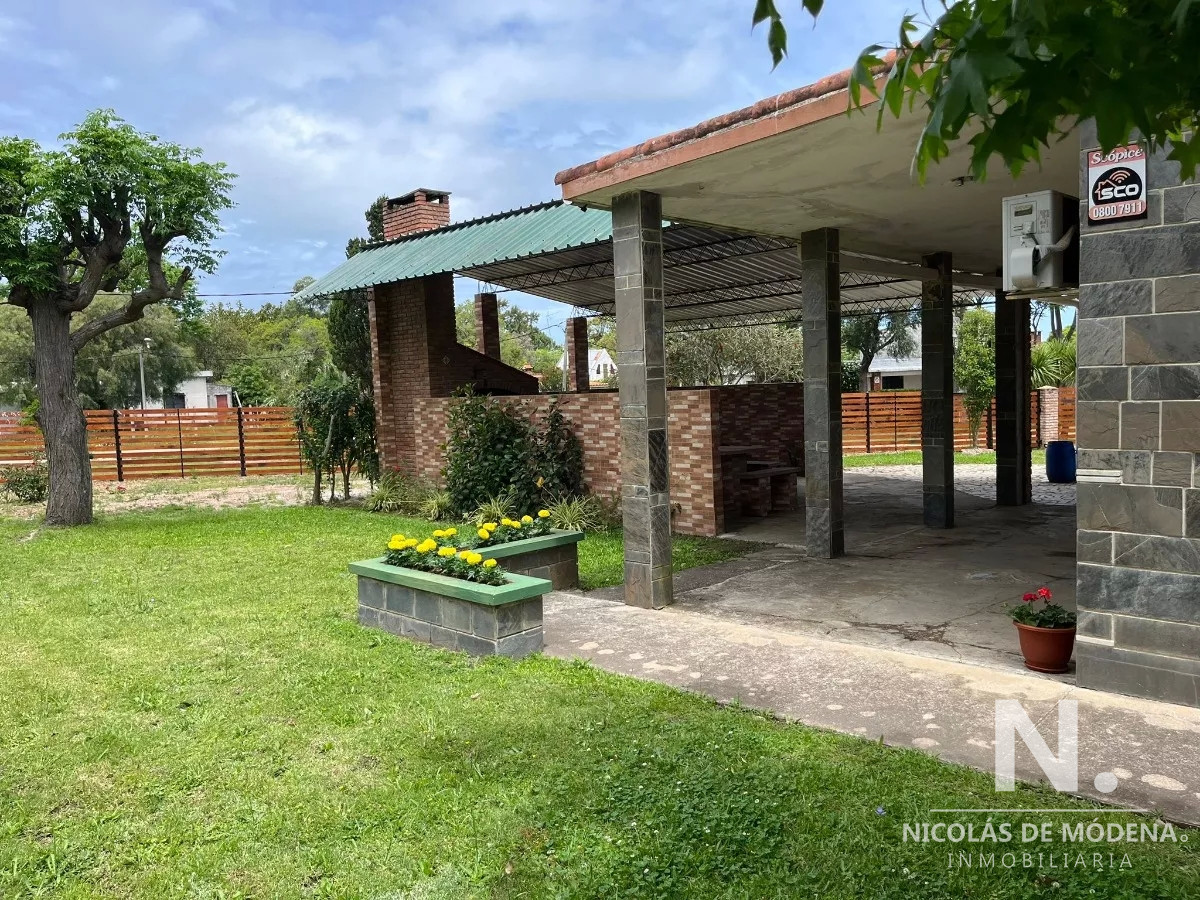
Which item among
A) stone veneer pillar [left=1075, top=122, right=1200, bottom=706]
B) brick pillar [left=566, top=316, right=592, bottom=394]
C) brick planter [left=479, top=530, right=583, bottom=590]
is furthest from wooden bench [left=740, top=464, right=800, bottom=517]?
brick pillar [left=566, top=316, right=592, bottom=394]

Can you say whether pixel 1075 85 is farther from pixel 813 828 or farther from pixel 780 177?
pixel 780 177

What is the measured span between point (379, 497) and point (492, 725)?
928 centimetres

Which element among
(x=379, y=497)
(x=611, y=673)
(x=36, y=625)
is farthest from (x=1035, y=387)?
(x=36, y=625)

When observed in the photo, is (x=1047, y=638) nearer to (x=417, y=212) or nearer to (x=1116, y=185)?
(x=1116, y=185)

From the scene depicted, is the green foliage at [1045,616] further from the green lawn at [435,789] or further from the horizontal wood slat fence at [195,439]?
the horizontal wood slat fence at [195,439]

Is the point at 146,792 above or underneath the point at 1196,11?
underneath

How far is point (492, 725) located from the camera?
13.3 feet

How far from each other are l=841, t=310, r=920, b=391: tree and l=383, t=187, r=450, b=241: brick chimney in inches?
877

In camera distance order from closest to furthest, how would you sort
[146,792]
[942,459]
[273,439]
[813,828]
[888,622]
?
[813,828] → [146,792] → [888,622] → [942,459] → [273,439]

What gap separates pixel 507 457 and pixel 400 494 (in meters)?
2.69

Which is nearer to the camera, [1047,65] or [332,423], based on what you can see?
[1047,65]

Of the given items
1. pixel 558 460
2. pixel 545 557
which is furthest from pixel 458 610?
pixel 558 460

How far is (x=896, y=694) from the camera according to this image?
4301mm

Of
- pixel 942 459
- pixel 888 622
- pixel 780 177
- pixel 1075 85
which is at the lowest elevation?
pixel 888 622
